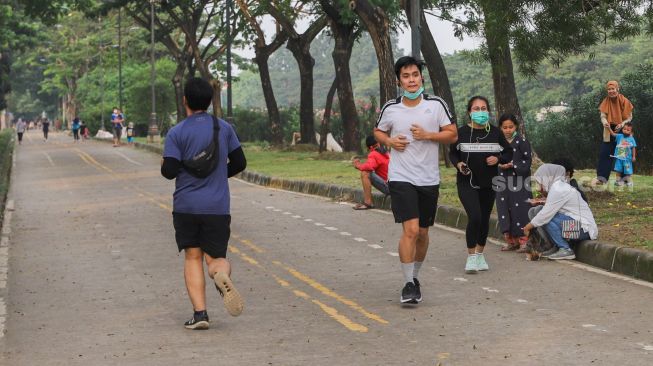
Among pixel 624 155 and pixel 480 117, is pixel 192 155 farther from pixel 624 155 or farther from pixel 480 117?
pixel 624 155

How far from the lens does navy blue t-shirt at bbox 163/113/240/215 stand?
8805 mm

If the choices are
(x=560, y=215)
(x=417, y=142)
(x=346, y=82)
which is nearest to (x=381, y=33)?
(x=346, y=82)

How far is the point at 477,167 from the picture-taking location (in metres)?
11.7

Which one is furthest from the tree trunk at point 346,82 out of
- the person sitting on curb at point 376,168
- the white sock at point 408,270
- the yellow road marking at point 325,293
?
the white sock at point 408,270

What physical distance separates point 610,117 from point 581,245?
6288 millimetres

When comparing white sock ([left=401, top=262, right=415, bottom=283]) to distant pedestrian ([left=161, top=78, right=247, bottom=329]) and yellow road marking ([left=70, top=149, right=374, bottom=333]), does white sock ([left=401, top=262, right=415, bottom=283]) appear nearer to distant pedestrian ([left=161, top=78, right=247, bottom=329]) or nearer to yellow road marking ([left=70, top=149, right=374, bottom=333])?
yellow road marking ([left=70, top=149, right=374, bottom=333])

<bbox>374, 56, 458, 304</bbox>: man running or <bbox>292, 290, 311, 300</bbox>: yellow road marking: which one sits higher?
<bbox>374, 56, 458, 304</bbox>: man running

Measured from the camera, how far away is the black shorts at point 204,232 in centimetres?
889

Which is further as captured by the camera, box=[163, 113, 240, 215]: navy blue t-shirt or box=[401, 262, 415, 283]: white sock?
box=[401, 262, 415, 283]: white sock

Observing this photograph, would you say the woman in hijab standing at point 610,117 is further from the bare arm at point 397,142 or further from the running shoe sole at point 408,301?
the running shoe sole at point 408,301

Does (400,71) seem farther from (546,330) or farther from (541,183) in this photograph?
(541,183)

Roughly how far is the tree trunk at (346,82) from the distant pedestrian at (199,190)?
26.2m

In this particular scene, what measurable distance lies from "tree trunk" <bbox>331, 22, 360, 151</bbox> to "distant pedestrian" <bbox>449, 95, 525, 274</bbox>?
913 inches

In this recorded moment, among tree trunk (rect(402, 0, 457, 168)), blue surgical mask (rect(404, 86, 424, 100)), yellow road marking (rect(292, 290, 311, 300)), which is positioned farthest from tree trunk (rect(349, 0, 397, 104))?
blue surgical mask (rect(404, 86, 424, 100))
